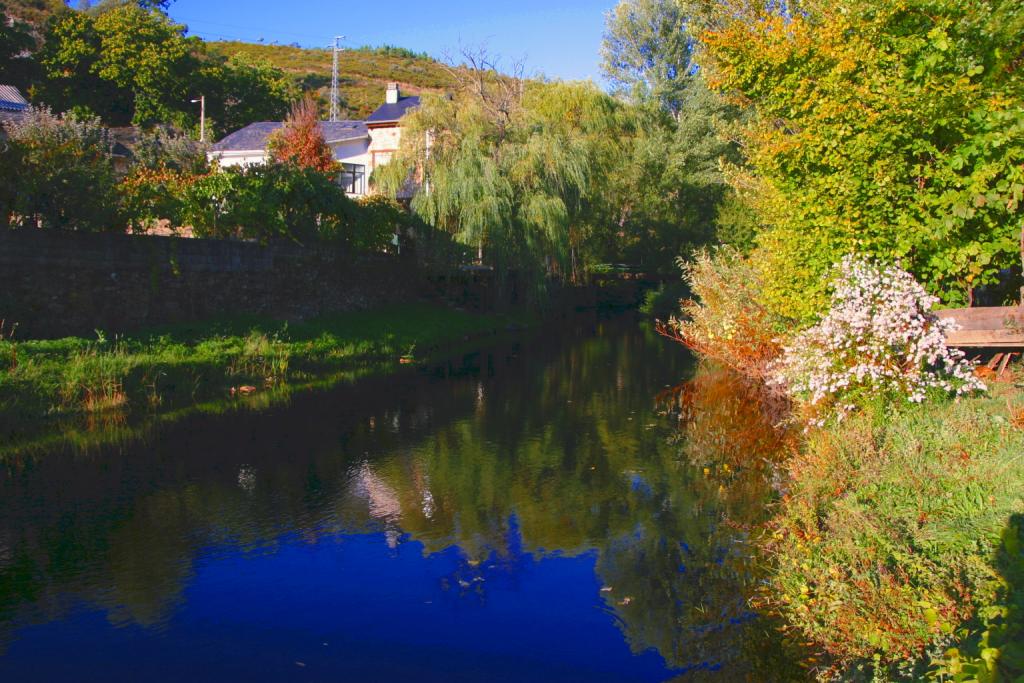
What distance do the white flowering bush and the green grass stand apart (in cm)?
59

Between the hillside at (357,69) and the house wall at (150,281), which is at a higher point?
the hillside at (357,69)

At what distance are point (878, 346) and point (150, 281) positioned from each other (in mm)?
15120

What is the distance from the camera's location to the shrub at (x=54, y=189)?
16.2 meters

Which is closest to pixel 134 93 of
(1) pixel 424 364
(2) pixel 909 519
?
(1) pixel 424 364

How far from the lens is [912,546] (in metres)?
6.45

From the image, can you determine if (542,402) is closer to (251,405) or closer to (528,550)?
(251,405)

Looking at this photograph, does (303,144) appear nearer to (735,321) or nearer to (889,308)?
(735,321)

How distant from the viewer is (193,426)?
1415 centimetres

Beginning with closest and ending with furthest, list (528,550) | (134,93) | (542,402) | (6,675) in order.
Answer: (6,675) → (528,550) → (542,402) → (134,93)

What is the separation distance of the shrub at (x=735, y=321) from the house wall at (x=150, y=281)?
10.6 meters

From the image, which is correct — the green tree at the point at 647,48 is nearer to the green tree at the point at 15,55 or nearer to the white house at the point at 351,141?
the white house at the point at 351,141

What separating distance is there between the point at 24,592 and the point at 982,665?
7.36 metres

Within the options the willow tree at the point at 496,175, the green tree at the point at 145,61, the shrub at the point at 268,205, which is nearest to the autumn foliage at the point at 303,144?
the willow tree at the point at 496,175

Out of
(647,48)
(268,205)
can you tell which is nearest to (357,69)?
(647,48)
